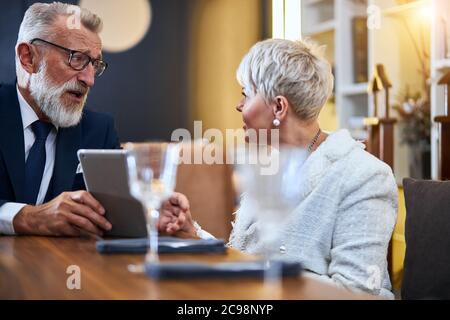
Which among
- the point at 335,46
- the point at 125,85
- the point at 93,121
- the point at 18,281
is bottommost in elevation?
the point at 18,281

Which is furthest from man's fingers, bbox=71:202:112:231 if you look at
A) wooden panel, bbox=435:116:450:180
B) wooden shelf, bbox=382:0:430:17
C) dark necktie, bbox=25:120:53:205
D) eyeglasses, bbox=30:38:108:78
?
wooden shelf, bbox=382:0:430:17

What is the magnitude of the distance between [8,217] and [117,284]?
30.8 inches

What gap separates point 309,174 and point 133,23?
2.47m

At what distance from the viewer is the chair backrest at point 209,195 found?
2764 millimetres

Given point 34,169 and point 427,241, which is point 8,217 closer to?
point 34,169

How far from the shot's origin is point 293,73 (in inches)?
66.0

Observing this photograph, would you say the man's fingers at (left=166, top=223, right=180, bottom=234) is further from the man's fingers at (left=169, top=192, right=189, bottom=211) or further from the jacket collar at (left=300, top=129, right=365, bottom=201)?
the jacket collar at (left=300, top=129, right=365, bottom=201)

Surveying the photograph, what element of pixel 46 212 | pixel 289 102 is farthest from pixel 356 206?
pixel 46 212

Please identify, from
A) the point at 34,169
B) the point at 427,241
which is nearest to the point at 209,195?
the point at 34,169

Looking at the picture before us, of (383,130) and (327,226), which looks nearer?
(327,226)
